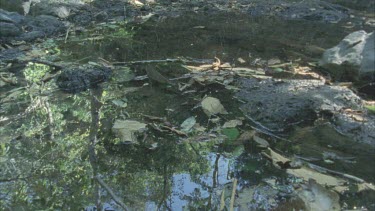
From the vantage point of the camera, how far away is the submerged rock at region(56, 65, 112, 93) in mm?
5531

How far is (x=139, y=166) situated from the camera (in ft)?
12.3

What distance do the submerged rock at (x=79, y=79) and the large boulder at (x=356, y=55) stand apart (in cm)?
289

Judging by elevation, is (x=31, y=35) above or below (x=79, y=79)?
below

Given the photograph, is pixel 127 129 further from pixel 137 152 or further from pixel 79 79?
pixel 79 79

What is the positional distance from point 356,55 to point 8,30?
6082mm

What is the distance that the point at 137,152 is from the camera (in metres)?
3.97

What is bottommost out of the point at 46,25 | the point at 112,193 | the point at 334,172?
the point at 46,25

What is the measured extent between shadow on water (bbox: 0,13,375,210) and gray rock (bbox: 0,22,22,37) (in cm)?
262

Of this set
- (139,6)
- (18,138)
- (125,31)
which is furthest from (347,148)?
(139,6)

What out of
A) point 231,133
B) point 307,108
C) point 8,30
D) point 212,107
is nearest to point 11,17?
point 8,30

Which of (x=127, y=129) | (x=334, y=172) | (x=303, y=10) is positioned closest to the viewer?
(x=334, y=172)

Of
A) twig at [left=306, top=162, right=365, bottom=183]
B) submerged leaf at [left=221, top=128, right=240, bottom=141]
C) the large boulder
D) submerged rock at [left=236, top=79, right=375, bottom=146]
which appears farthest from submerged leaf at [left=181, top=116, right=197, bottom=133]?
the large boulder

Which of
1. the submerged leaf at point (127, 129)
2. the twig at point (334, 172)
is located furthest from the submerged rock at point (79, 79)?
the twig at point (334, 172)

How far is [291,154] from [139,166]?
1322 millimetres
